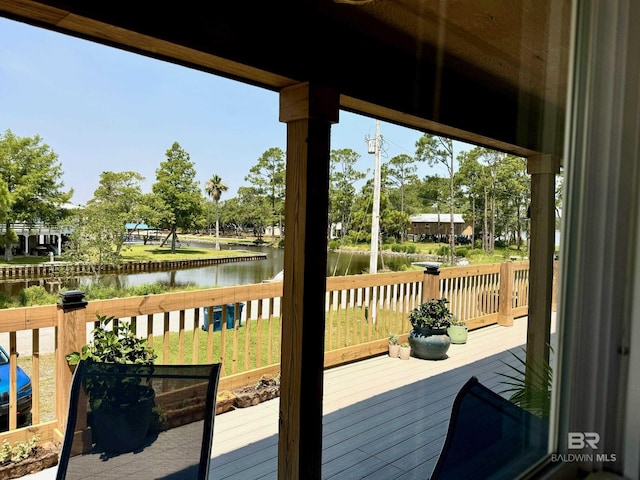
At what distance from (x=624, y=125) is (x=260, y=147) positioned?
5.84 ft

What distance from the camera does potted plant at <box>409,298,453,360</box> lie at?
3.80m

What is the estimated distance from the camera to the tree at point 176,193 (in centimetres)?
200

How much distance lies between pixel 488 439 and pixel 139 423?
1003 mm

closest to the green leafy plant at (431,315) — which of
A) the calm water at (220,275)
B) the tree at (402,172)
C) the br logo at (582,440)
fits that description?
the calm water at (220,275)

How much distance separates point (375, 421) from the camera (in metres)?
2.70

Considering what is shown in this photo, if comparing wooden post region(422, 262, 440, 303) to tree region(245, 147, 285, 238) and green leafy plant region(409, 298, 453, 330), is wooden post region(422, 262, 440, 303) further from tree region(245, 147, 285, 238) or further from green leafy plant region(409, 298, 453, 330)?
tree region(245, 147, 285, 238)

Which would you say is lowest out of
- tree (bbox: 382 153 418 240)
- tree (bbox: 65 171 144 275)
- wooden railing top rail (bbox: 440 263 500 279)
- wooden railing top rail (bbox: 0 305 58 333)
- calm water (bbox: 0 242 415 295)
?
wooden railing top rail (bbox: 0 305 58 333)

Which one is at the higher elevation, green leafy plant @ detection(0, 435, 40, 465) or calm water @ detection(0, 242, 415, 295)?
calm water @ detection(0, 242, 415, 295)

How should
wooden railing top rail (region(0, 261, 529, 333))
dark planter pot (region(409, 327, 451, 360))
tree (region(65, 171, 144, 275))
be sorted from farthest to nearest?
dark planter pot (region(409, 327, 451, 360)) → wooden railing top rail (region(0, 261, 529, 333)) → tree (region(65, 171, 144, 275))

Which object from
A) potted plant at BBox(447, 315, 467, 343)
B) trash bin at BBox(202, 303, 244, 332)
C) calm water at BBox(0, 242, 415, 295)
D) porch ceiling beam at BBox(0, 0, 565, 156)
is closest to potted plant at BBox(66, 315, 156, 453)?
calm water at BBox(0, 242, 415, 295)

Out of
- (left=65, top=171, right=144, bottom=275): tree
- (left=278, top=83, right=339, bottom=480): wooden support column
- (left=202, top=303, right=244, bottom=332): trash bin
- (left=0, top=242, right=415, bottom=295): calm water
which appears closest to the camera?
(left=278, top=83, right=339, bottom=480): wooden support column

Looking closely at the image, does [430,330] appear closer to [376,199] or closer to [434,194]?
[376,199]

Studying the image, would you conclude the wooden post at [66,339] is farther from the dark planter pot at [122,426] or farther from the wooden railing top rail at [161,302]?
the dark planter pot at [122,426]

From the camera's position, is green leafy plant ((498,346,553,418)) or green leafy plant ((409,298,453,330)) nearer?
green leafy plant ((498,346,553,418))
